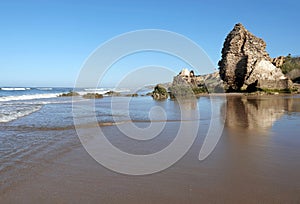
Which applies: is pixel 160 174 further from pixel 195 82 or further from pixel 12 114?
pixel 195 82

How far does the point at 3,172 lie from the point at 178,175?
9.07 feet

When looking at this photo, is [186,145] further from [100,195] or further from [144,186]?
[100,195]

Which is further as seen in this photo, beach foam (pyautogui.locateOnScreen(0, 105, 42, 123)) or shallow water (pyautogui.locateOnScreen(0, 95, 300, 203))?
beach foam (pyautogui.locateOnScreen(0, 105, 42, 123))

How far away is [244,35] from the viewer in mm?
32000

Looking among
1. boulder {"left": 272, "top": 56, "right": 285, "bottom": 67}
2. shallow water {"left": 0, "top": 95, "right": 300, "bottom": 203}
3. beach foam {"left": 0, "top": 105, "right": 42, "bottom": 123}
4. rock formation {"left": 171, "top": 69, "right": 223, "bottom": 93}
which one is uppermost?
boulder {"left": 272, "top": 56, "right": 285, "bottom": 67}

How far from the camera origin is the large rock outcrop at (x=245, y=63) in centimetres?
2903

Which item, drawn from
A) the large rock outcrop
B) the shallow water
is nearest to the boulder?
the large rock outcrop

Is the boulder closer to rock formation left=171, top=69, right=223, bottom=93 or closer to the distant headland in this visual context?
the distant headland

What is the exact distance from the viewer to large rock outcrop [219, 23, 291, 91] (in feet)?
95.2

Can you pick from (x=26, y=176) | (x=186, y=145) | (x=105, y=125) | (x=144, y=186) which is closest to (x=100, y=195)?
(x=144, y=186)

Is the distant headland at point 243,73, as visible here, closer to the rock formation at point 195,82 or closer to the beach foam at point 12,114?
the rock formation at point 195,82

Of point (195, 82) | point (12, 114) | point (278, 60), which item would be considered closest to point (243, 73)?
point (195, 82)

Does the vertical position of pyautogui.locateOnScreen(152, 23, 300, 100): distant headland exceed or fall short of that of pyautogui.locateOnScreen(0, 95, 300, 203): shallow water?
it exceeds it

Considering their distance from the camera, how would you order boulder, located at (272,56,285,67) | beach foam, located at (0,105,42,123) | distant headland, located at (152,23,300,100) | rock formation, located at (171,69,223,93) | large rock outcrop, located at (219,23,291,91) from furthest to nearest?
boulder, located at (272,56,285,67)
rock formation, located at (171,69,223,93)
large rock outcrop, located at (219,23,291,91)
distant headland, located at (152,23,300,100)
beach foam, located at (0,105,42,123)
